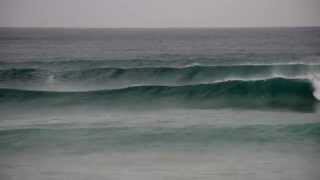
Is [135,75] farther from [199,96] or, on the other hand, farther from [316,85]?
[316,85]

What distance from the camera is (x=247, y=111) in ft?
4.98

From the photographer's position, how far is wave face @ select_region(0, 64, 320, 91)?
1.48 metres

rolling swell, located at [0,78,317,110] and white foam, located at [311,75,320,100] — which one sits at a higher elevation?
white foam, located at [311,75,320,100]

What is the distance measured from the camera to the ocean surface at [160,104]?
57.6 inches

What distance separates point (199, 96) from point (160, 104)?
13 cm

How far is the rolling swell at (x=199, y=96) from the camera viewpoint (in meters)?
1.48

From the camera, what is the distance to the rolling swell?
1.48 metres

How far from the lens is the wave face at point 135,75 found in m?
1.48

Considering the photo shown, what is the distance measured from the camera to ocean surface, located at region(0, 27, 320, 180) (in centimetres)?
146

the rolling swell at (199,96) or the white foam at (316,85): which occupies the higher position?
the white foam at (316,85)

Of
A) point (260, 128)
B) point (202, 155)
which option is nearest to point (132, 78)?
point (202, 155)

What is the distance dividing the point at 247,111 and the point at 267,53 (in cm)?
20

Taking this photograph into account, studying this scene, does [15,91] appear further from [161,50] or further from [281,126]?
[281,126]

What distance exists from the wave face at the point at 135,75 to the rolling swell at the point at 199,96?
0.06 feet
